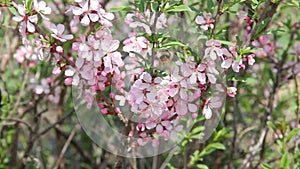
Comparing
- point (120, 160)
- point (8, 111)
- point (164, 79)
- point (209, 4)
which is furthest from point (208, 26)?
point (8, 111)

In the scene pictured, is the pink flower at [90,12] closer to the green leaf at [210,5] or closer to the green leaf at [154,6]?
the green leaf at [154,6]

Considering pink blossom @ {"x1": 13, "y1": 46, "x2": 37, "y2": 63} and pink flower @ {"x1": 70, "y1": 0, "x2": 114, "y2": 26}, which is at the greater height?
pink flower @ {"x1": 70, "y1": 0, "x2": 114, "y2": 26}

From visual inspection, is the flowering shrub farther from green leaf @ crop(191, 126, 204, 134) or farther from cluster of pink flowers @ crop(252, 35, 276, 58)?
cluster of pink flowers @ crop(252, 35, 276, 58)

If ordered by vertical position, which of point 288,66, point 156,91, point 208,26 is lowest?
point 288,66

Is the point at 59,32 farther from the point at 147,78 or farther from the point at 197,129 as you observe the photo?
the point at 197,129

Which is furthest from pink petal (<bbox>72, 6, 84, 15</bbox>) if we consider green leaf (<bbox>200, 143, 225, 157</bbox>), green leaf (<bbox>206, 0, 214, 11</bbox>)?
green leaf (<bbox>200, 143, 225, 157</bbox>)

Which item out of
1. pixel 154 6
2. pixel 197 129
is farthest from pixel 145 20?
pixel 197 129

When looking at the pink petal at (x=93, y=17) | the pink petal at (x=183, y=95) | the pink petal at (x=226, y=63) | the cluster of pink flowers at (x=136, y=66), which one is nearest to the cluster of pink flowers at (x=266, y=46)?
the cluster of pink flowers at (x=136, y=66)

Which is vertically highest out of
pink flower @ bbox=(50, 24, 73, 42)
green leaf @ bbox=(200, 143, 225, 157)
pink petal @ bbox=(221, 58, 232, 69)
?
pink flower @ bbox=(50, 24, 73, 42)

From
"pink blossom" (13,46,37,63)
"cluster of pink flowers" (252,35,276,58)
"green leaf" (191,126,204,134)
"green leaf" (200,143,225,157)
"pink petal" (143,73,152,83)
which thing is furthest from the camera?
"pink blossom" (13,46,37,63)

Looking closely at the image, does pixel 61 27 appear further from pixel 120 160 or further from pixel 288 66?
pixel 288 66

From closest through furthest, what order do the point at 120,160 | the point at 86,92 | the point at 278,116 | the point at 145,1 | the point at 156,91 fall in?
the point at 156,91
the point at 145,1
the point at 86,92
the point at 120,160
the point at 278,116
